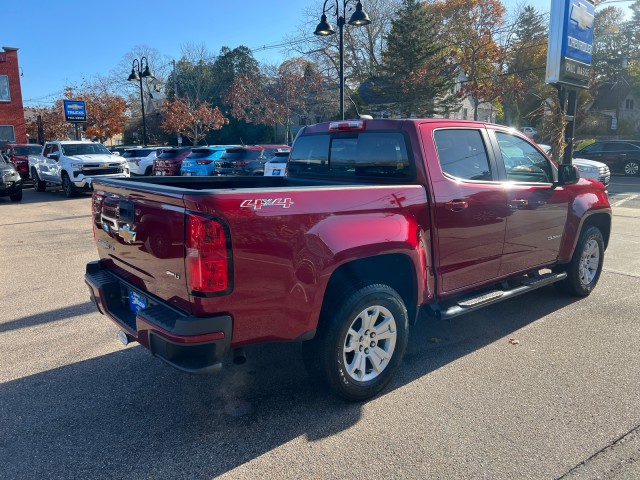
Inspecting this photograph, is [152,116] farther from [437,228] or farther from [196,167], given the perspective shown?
[437,228]

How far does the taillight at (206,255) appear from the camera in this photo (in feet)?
8.63

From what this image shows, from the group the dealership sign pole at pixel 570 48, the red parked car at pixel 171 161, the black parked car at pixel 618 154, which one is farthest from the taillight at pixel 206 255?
the black parked car at pixel 618 154

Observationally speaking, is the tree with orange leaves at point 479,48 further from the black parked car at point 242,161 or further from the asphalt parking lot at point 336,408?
the asphalt parking lot at point 336,408

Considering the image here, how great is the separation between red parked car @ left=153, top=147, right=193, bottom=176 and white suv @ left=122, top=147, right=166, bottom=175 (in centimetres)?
343

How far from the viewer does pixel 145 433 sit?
3109mm

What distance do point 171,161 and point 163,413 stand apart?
57.4 ft

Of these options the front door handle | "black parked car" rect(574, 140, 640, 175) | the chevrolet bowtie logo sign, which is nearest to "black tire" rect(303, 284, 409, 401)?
the front door handle

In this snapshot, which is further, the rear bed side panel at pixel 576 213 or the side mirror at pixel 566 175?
the rear bed side panel at pixel 576 213

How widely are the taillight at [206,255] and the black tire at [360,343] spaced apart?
906 millimetres

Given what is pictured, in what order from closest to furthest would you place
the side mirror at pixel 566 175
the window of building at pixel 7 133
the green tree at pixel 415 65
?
the side mirror at pixel 566 175
the window of building at pixel 7 133
the green tree at pixel 415 65

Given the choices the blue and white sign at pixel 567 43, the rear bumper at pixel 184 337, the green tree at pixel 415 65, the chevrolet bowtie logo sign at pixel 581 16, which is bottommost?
the rear bumper at pixel 184 337

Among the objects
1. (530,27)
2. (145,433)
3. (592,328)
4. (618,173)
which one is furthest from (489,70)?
(145,433)

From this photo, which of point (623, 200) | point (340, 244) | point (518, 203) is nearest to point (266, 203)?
point (340, 244)

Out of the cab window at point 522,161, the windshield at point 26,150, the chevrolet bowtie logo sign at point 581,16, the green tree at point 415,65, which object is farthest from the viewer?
the green tree at point 415,65
